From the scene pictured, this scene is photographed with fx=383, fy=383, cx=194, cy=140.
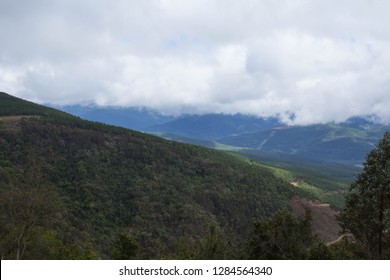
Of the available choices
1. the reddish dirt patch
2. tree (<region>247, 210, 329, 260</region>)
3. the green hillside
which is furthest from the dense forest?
the reddish dirt patch

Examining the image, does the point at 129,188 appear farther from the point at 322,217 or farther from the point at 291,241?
the point at 291,241

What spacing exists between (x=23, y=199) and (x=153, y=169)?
437ft

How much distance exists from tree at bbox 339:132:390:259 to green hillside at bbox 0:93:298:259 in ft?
167

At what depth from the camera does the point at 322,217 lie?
586ft

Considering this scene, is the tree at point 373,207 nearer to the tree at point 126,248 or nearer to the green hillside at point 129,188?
the tree at point 126,248

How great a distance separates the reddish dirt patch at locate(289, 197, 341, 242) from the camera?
166000 mm

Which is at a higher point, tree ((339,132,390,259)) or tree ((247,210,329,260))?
tree ((339,132,390,259))

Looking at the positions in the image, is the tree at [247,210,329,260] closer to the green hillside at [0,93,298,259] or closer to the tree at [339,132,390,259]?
the tree at [339,132,390,259]

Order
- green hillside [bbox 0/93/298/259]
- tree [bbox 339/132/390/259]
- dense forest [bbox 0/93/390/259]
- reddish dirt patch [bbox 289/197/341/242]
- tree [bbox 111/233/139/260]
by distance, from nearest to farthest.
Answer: tree [bbox 339/132/390/259] < dense forest [bbox 0/93/390/259] < tree [bbox 111/233/139/260] < green hillside [bbox 0/93/298/259] < reddish dirt patch [bbox 289/197/341/242]

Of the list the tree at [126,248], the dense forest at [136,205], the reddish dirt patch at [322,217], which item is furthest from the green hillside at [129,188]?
the tree at [126,248]

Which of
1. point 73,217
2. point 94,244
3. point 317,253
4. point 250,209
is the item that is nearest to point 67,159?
point 73,217

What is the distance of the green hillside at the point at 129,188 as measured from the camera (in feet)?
389

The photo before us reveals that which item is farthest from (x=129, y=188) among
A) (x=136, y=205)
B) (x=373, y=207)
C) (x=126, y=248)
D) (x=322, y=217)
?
(x=373, y=207)

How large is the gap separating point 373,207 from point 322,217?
496ft
